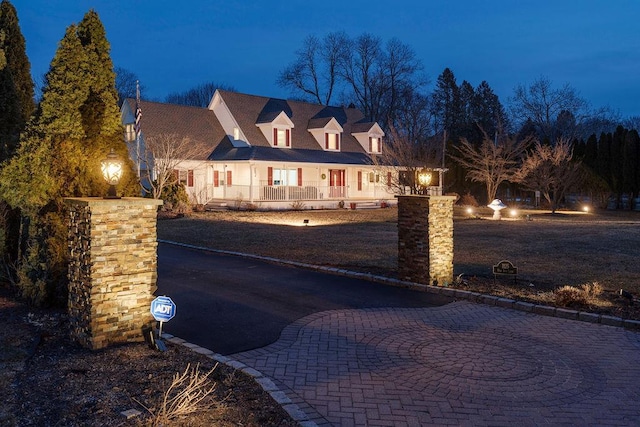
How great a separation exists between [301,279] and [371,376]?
5.28m

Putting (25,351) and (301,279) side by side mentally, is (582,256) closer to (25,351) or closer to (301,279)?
(301,279)

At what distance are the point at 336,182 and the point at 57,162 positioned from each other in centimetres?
2961

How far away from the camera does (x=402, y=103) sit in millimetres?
56656

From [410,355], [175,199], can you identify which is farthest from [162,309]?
[175,199]

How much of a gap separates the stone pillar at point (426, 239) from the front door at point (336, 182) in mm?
24388

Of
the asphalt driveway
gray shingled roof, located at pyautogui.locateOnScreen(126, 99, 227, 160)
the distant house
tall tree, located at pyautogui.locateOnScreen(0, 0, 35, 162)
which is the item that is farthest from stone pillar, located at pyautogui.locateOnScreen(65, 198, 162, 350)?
gray shingled roof, located at pyautogui.locateOnScreen(126, 99, 227, 160)

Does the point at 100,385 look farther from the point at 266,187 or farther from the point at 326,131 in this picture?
the point at 326,131

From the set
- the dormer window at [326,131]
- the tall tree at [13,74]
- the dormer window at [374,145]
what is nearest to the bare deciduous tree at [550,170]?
the dormer window at [374,145]

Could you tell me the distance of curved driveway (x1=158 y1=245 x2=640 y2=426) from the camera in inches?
185

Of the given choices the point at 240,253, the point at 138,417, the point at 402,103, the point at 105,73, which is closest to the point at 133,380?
the point at 138,417

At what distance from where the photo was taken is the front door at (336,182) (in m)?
34.7

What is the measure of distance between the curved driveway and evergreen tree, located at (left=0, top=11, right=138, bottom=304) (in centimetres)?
207

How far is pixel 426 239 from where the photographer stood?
9766 millimetres

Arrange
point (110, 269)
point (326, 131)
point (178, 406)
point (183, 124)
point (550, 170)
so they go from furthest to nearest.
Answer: point (326, 131)
point (183, 124)
point (550, 170)
point (110, 269)
point (178, 406)
